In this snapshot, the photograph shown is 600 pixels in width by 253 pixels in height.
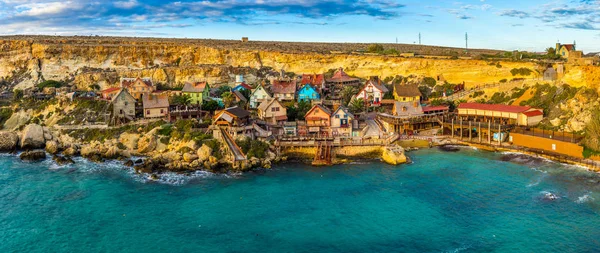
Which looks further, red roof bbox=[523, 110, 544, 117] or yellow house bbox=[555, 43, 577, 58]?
yellow house bbox=[555, 43, 577, 58]

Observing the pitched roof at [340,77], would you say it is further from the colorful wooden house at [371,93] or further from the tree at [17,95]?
the tree at [17,95]

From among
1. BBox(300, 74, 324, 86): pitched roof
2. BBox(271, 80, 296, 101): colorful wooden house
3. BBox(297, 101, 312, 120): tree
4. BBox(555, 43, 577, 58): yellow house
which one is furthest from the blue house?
BBox(555, 43, 577, 58): yellow house

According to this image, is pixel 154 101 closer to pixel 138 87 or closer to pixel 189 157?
pixel 138 87

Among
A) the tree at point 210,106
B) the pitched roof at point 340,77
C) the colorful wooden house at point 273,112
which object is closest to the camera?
the colorful wooden house at point 273,112

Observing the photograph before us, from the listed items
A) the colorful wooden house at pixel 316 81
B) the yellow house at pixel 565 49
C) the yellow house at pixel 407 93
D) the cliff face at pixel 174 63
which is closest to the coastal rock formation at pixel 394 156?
the yellow house at pixel 407 93

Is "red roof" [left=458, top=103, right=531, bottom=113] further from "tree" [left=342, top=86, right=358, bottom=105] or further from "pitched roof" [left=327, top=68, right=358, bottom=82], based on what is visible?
"pitched roof" [left=327, top=68, right=358, bottom=82]

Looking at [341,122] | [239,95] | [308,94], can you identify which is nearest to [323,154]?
[341,122]
